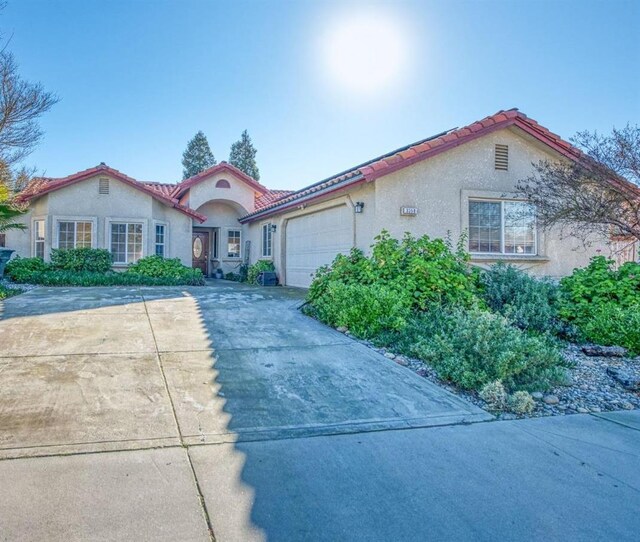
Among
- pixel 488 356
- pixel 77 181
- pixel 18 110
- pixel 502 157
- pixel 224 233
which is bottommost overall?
pixel 488 356

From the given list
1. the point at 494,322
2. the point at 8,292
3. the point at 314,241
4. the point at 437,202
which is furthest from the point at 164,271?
Answer: the point at 494,322

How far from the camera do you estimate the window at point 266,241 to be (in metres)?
18.4

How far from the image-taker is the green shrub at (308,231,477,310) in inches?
336

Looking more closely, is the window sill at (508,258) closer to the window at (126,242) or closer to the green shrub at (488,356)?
the green shrub at (488,356)

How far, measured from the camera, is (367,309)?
7.67m

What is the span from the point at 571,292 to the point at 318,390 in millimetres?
5802

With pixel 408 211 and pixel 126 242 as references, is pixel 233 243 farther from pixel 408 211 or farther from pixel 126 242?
pixel 408 211

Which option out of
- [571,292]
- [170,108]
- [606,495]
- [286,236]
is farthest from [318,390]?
[170,108]

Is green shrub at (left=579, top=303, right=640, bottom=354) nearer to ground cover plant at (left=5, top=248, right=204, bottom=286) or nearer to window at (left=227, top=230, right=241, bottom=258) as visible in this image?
ground cover plant at (left=5, top=248, right=204, bottom=286)

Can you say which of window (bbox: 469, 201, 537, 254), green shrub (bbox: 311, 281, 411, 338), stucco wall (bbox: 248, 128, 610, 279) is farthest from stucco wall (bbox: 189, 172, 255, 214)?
green shrub (bbox: 311, 281, 411, 338)

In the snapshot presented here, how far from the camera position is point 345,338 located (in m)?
7.30

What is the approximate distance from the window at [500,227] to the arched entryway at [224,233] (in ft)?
39.4

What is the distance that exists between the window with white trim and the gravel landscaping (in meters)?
13.4

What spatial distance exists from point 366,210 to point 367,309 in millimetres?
4008
